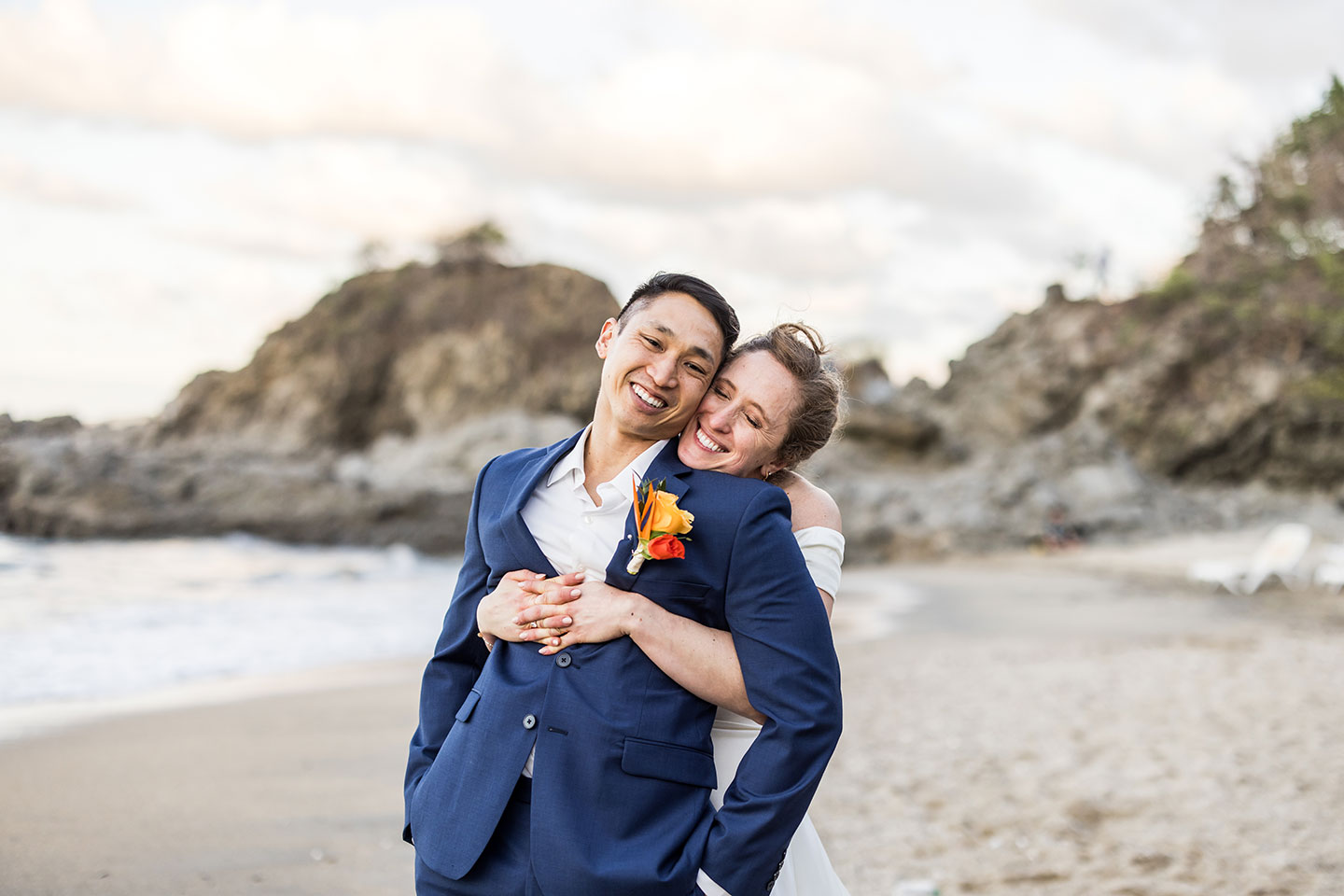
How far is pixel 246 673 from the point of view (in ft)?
30.4

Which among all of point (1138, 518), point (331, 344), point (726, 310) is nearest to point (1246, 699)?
point (726, 310)

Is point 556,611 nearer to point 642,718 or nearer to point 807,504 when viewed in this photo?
point 642,718

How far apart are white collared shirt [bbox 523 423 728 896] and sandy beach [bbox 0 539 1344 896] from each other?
2.65m

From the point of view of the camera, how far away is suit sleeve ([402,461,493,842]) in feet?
7.65

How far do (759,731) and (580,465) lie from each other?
0.67 meters

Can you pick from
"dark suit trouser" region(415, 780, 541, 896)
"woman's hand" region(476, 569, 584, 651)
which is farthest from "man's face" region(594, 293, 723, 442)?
"dark suit trouser" region(415, 780, 541, 896)

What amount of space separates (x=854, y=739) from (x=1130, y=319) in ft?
112

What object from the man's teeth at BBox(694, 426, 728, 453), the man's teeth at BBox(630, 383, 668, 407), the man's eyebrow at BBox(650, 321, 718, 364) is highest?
the man's eyebrow at BBox(650, 321, 718, 364)

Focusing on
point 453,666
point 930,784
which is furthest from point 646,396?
point 930,784

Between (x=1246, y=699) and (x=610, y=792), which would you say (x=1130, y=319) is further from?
(x=610, y=792)

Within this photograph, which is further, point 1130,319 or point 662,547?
point 1130,319

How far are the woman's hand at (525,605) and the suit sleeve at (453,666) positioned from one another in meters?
0.14

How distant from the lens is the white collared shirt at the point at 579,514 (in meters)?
2.17

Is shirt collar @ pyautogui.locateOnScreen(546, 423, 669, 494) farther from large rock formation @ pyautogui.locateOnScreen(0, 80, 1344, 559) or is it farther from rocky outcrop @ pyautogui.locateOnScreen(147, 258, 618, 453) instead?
rocky outcrop @ pyautogui.locateOnScreen(147, 258, 618, 453)
